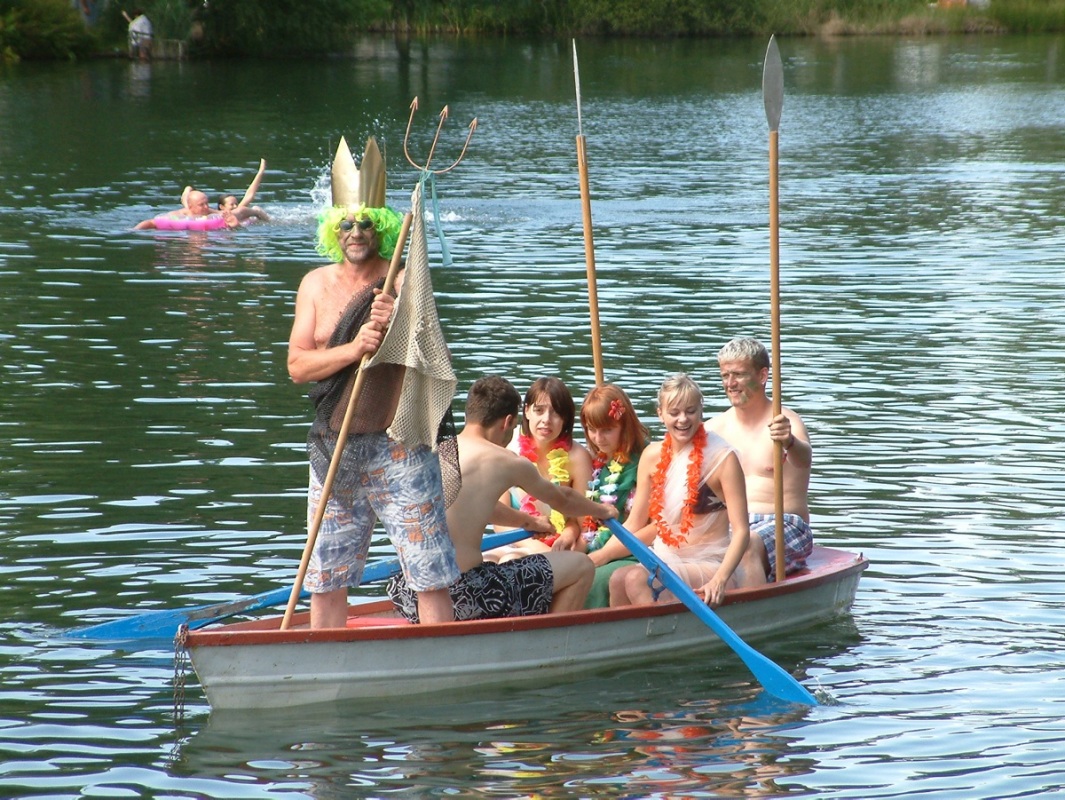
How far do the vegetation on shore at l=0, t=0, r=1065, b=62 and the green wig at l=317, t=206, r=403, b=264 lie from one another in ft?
156

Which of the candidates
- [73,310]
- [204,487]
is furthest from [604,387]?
[73,310]

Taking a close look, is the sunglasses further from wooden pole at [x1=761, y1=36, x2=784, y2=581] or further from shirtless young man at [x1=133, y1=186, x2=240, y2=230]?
shirtless young man at [x1=133, y1=186, x2=240, y2=230]

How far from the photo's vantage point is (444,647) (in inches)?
275

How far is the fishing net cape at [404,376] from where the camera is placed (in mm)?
6336

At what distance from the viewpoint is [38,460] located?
10602mm

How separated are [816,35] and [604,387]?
2450 inches

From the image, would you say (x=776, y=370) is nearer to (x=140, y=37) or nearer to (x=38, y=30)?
(x=38, y=30)

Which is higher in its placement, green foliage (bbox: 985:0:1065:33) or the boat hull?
green foliage (bbox: 985:0:1065:33)

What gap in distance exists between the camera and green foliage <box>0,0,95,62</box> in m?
48.2

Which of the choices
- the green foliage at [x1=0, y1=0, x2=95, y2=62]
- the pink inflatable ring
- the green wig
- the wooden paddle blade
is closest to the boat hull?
the green wig

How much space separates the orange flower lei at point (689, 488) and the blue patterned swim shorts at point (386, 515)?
4.66 ft

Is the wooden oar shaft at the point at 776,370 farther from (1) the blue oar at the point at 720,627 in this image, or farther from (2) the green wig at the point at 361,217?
(2) the green wig at the point at 361,217

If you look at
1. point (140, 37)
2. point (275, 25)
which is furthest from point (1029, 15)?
point (140, 37)

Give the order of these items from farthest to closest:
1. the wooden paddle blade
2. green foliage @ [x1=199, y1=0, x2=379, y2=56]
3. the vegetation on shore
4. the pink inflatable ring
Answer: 1. the vegetation on shore
2. green foliage @ [x1=199, y1=0, x2=379, y2=56]
3. the pink inflatable ring
4. the wooden paddle blade
